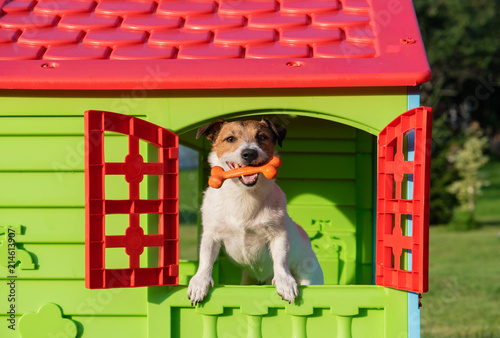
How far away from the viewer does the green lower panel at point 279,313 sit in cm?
364

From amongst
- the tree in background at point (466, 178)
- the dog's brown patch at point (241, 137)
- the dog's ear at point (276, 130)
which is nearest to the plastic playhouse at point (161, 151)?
the dog's brown patch at point (241, 137)

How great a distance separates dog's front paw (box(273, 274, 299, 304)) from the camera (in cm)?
362

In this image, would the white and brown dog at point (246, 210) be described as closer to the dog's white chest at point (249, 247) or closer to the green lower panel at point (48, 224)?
the dog's white chest at point (249, 247)

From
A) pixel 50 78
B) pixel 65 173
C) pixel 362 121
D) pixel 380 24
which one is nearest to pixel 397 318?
pixel 362 121

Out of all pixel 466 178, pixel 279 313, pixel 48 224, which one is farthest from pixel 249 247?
pixel 466 178

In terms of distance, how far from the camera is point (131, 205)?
3537 mm

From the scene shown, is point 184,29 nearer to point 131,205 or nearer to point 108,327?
→ point 131,205

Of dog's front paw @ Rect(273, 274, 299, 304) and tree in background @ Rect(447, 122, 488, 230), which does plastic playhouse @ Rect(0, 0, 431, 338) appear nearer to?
dog's front paw @ Rect(273, 274, 299, 304)

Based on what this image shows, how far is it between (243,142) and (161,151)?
66 centimetres

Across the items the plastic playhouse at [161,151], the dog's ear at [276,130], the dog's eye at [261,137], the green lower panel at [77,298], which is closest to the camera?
the plastic playhouse at [161,151]

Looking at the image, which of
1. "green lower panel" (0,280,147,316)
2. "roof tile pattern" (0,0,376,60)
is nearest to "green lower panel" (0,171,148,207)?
"green lower panel" (0,280,147,316)

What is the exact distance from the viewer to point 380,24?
13.0 ft

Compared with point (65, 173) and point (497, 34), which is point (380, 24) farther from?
point (497, 34)

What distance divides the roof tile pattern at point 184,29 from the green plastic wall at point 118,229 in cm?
26
